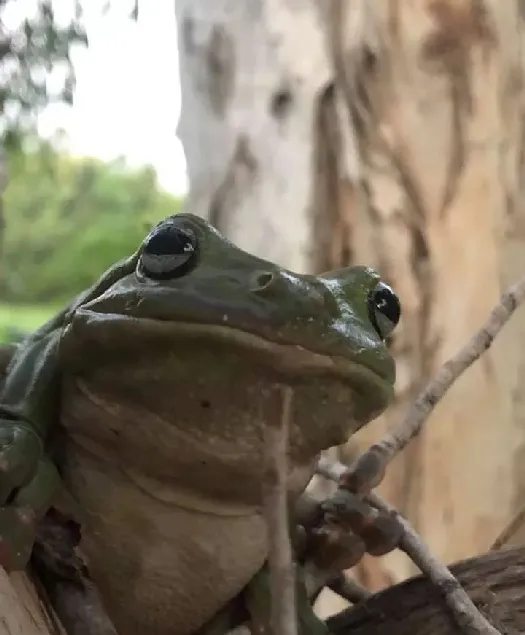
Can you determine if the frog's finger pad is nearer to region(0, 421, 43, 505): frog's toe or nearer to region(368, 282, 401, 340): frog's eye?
region(0, 421, 43, 505): frog's toe

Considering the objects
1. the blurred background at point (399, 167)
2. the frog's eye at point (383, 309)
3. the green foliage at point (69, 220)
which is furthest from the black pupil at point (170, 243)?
the green foliage at point (69, 220)

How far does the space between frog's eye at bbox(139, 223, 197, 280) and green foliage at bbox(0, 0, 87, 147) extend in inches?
24.9

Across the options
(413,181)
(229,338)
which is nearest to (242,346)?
(229,338)

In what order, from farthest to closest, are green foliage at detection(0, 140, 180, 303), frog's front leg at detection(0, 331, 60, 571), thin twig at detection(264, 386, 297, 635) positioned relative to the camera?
1. green foliage at detection(0, 140, 180, 303)
2. frog's front leg at detection(0, 331, 60, 571)
3. thin twig at detection(264, 386, 297, 635)

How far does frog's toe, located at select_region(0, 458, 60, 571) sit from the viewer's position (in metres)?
0.41

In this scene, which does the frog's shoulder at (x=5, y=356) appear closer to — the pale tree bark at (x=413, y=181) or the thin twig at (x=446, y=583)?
the thin twig at (x=446, y=583)

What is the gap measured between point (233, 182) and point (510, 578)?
680 millimetres

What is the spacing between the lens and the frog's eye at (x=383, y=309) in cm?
50

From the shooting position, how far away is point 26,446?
45 cm

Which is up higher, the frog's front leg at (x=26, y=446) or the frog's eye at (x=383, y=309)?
the frog's eye at (x=383, y=309)

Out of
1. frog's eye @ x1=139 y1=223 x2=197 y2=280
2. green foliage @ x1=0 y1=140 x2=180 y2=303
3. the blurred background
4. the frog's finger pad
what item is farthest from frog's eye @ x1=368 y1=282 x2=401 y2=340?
green foliage @ x1=0 y1=140 x2=180 y2=303

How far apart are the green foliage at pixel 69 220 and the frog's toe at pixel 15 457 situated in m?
1.09

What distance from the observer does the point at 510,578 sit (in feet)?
1.73

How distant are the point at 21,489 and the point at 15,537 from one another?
0.03 metres
